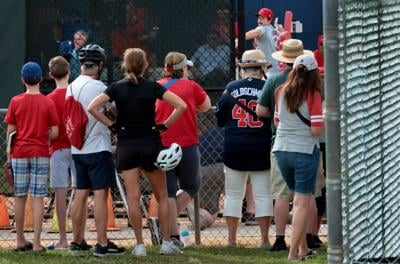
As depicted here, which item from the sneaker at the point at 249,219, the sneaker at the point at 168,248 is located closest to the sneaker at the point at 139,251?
the sneaker at the point at 168,248

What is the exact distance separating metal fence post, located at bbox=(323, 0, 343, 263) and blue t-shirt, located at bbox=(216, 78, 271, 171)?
4623mm

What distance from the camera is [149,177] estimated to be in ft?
30.3

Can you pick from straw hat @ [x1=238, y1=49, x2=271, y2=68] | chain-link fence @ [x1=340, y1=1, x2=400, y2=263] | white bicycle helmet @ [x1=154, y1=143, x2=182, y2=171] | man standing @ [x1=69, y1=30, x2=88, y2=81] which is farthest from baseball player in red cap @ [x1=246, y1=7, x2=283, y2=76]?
chain-link fence @ [x1=340, y1=1, x2=400, y2=263]

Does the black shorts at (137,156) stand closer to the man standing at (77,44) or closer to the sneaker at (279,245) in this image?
the sneaker at (279,245)

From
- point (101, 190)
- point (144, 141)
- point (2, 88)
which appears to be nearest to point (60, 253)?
point (101, 190)

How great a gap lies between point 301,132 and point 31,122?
245 centimetres

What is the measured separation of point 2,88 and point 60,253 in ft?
12.3

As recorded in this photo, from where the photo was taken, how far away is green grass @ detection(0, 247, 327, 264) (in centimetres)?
909

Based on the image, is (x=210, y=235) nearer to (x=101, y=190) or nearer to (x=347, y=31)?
(x=101, y=190)

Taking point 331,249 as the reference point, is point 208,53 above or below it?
above

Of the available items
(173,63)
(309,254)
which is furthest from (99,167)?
(309,254)

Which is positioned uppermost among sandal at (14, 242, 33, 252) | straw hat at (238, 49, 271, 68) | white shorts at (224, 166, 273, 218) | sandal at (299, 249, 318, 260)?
straw hat at (238, 49, 271, 68)

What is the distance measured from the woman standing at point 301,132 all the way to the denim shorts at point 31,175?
216 centimetres

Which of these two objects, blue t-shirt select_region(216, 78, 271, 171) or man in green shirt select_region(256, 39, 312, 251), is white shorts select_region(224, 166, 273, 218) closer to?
blue t-shirt select_region(216, 78, 271, 171)
